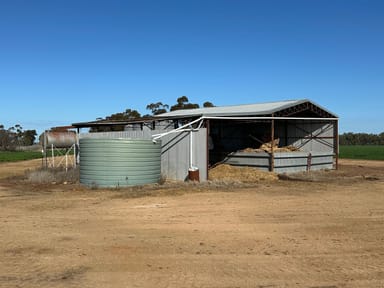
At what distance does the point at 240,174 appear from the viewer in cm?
2220

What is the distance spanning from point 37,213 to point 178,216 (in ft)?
12.9

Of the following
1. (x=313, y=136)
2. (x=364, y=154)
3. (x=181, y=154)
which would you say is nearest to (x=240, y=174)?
(x=181, y=154)

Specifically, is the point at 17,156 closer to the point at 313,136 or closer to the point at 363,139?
the point at 313,136

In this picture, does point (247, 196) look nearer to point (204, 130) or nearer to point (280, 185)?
point (280, 185)

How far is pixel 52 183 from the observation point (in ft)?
63.7

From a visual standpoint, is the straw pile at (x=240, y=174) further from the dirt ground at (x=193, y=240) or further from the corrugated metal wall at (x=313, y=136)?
the corrugated metal wall at (x=313, y=136)

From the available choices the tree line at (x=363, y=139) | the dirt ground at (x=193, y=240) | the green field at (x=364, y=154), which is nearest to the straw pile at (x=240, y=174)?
the dirt ground at (x=193, y=240)

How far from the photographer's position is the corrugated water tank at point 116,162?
17312mm

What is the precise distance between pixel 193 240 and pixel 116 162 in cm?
954

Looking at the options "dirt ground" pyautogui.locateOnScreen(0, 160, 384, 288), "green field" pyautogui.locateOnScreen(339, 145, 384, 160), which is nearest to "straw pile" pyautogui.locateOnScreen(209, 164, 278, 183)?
"dirt ground" pyautogui.locateOnScreen(0, 160, 384, 288)

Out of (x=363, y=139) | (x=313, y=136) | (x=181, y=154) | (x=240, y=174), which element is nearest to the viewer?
(x=181, y=154)

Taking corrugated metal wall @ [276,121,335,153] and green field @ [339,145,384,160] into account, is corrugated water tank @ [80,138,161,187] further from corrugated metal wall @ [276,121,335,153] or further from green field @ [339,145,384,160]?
green field @ [339,145,384,160]

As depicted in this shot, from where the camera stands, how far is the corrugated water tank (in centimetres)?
1731

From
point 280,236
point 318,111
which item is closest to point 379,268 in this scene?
point 280,236
